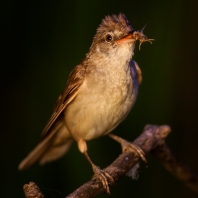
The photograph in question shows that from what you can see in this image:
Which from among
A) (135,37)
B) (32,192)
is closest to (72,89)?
(135,37)

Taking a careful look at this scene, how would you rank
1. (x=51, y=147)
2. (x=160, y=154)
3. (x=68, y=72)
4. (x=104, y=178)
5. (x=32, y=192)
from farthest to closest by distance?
(x=68, y=72)
(x=51, y=147)
(x=160, y=154)
(x=104, y=178)
(x=32, y=192)

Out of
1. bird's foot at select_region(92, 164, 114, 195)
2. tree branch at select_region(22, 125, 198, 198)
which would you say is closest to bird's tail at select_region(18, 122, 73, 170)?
tree branch at select_region(22, 125, 198, 198)

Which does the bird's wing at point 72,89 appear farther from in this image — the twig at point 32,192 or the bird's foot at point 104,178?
the twig at point 32,192

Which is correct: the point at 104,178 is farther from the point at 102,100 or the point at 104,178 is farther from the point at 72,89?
the point at 72,89

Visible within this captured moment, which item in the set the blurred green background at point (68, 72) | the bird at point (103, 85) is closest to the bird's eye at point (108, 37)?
the bird at point (103, 85)

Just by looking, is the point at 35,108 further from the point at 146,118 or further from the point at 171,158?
the point at 171,158

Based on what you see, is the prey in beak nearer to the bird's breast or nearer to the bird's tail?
the bird's breast
